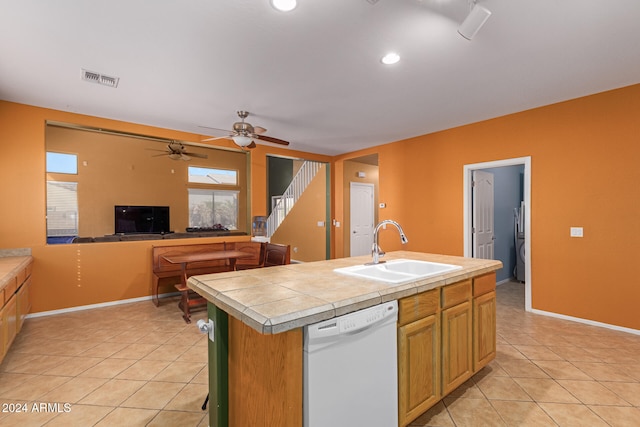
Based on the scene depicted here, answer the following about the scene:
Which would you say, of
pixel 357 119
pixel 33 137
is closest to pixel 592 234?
pixel 357 119

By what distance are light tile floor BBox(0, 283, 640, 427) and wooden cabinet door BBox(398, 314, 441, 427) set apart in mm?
231

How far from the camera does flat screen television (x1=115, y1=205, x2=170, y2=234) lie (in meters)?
4.37

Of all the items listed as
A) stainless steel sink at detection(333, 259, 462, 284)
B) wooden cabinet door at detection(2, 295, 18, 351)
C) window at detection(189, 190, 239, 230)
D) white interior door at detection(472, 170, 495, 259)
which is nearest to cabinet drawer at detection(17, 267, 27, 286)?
wooden cabinet door at detection(2, 295, 18, 351)

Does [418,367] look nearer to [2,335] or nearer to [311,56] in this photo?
[311,56]

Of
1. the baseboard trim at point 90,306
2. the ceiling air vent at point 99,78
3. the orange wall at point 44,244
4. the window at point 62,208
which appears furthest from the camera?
the window at point 62,208

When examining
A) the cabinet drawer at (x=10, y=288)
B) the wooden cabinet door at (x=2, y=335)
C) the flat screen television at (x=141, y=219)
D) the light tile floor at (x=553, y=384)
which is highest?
the flat screen television at (x=141, y=219)

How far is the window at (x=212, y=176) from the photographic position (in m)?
5.12

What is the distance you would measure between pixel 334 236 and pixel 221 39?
4976 mm

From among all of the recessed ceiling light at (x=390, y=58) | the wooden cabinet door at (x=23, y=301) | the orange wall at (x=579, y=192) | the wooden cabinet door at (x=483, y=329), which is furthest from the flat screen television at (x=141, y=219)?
the orange wall at (x=579, y=192)

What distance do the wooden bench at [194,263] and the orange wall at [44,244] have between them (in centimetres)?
26

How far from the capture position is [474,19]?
1.74m

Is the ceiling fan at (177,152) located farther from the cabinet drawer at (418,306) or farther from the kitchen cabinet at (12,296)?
the cabinet drawer at (418,306)

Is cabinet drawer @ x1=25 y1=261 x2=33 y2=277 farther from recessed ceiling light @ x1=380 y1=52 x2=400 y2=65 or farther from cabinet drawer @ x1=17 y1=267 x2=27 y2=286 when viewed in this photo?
recessed ceiling light @ x1=380 y1=52 x2=400 y2=65

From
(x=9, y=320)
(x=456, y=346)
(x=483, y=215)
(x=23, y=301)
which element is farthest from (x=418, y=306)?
(x=23, y=301)
